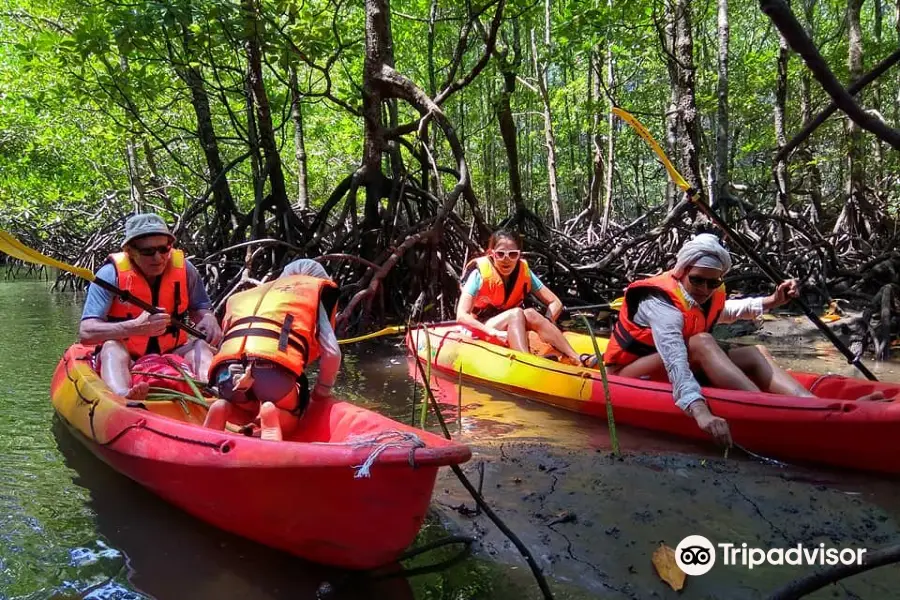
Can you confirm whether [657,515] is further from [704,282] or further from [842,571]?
[842,571]

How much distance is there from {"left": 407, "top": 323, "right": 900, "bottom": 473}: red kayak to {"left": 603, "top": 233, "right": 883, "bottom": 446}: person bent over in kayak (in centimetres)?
21

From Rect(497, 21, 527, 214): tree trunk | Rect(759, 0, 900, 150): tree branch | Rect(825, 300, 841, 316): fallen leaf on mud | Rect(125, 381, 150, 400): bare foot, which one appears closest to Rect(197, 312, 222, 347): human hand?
Rect(125, 381, 150, 400): bare foot

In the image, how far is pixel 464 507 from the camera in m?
Result: 2.85

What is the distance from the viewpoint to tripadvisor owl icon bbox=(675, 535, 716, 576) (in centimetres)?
227

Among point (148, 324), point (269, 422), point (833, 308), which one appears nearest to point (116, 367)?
point (148, 324)

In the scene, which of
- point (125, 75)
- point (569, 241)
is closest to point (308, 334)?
point (125, 75)

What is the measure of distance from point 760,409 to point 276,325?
2.45 m

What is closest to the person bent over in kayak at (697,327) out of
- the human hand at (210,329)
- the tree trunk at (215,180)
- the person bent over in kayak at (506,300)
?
the person bent over in kayak at (506,300)

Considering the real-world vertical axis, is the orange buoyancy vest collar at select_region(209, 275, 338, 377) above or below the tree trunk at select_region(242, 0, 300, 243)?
below

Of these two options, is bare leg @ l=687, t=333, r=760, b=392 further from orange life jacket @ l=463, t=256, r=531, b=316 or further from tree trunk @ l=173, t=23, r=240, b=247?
tree trunk @ l=173, t=23, r=240, b=247

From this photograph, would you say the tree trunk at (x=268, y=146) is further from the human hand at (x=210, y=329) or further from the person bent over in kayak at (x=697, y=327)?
the person bent over in kayak at (x=697, y=327)

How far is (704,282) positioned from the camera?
363cm

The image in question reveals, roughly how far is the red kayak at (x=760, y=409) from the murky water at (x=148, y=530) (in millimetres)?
109

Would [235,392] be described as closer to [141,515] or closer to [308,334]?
[308,334]
